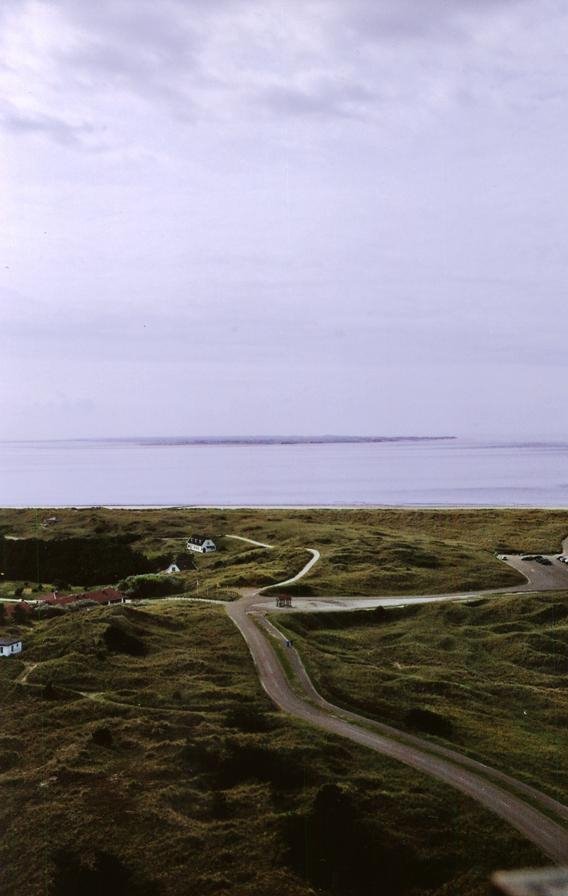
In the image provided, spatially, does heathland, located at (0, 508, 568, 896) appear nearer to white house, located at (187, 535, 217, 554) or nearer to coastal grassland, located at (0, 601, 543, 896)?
coastal grassland, located at (0, 601, 543, 896)

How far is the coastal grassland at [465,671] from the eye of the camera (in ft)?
124

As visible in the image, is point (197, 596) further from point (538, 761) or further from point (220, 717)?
point (538, 761)

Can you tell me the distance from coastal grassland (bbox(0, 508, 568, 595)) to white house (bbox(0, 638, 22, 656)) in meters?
25.5

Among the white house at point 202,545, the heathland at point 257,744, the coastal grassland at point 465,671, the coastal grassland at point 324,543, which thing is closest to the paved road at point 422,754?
the heathland at point 257,744

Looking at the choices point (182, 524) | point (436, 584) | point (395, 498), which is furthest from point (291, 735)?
point (395, 498)

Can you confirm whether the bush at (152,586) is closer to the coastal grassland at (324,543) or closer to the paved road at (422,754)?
the coastal grassland at (324,543)

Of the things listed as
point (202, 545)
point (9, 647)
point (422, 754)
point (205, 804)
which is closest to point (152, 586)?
point (9, 647)

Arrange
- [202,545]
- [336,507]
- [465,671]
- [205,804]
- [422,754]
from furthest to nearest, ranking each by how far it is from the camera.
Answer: [336,507], [202,545], [465,671], [422,754], [205,804]

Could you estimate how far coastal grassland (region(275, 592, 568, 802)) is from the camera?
3781cm

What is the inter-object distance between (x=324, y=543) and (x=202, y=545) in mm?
17967

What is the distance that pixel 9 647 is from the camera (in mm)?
49094

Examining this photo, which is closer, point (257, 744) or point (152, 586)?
point (257, 744)

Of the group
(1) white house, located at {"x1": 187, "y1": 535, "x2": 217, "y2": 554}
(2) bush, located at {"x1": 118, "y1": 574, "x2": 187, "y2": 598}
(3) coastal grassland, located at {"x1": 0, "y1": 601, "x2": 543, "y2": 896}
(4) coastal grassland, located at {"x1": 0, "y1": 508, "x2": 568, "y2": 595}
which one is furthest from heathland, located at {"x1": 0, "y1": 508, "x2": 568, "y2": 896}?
(1) white house, located at {"x1": 187, "y1": 535, "x2": 217, "y2": 554}

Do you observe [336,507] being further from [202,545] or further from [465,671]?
[465,671]
